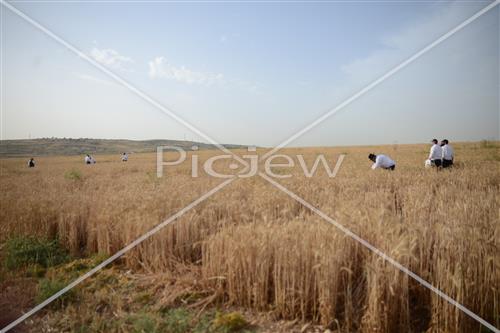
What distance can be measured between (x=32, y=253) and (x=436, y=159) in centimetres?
1564

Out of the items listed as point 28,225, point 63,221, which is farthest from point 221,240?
point 28,225

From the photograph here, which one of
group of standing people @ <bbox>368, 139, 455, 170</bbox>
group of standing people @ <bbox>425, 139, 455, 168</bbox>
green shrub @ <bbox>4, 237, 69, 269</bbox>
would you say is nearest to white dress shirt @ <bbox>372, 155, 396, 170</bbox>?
group of standing people @ <bbox>368, 139, 455, 170</bbox>

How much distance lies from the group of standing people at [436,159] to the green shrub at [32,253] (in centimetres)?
1211

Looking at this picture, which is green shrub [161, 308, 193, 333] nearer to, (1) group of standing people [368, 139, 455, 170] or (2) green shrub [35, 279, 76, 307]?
(2) green shrub [35, 279, 76, 307]

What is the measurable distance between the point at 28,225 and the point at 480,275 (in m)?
7.67

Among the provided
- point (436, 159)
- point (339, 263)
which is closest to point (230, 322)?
point (339, 263)

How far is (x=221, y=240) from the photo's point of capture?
3.67 metres

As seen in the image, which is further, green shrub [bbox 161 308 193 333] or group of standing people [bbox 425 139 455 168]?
group of standing people [bbox 425 139 455 168]

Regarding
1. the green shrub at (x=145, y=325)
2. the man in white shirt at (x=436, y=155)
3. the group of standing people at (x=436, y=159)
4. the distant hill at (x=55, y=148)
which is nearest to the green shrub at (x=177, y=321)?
the green shrub at (x=145, y=325)

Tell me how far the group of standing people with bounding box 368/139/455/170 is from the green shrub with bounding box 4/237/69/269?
477 inches

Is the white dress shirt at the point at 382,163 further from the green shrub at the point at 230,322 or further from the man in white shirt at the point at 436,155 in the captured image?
the green shrub at the point at 230,322

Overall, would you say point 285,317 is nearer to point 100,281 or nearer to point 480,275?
point 480,275

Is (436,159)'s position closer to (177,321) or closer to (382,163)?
(382,163)

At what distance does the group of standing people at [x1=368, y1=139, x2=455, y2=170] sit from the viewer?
12.8m
